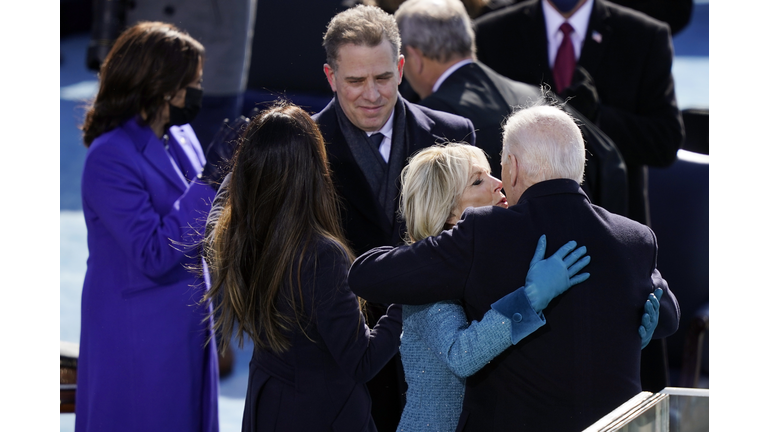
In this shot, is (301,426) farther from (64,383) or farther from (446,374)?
(64,383)

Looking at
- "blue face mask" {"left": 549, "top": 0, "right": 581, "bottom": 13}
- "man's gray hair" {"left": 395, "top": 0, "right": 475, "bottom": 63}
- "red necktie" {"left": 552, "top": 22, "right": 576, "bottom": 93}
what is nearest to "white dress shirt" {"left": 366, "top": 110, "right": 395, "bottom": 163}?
"man's gray hair" {"left": 395, "top": 0, "right": 475, "bottom": 63}

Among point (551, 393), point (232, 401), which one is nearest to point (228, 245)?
point (551, 393)

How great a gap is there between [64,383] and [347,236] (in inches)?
63.7

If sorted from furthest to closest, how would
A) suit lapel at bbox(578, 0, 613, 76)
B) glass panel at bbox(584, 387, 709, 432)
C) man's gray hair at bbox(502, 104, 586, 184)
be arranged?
suit lapel at bbox(578, 0, 613, 76), man's gray hair at bbox(502, 104, 586, 184), glass panel at bbox(584, 387, 709, 432)

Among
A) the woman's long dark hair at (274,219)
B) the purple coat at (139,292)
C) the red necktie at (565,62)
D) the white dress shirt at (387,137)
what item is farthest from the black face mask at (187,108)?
the red necktie at (565,62)

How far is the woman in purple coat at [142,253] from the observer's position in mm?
2453

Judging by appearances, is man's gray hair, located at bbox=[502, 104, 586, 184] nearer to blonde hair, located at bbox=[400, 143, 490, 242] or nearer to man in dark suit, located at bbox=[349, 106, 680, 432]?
man in dark suit, located at bbox=[349, 106, 680, 432]

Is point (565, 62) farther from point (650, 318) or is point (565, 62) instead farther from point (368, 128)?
point (650, 318)

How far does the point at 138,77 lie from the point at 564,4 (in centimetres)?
193

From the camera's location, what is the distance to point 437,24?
290cm

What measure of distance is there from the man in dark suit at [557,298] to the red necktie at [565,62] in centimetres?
200

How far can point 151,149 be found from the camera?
2.53 metres

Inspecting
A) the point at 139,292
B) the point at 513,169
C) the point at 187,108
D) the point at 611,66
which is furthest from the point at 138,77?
the point at 611,66

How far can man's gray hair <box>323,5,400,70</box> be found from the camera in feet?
7.38
